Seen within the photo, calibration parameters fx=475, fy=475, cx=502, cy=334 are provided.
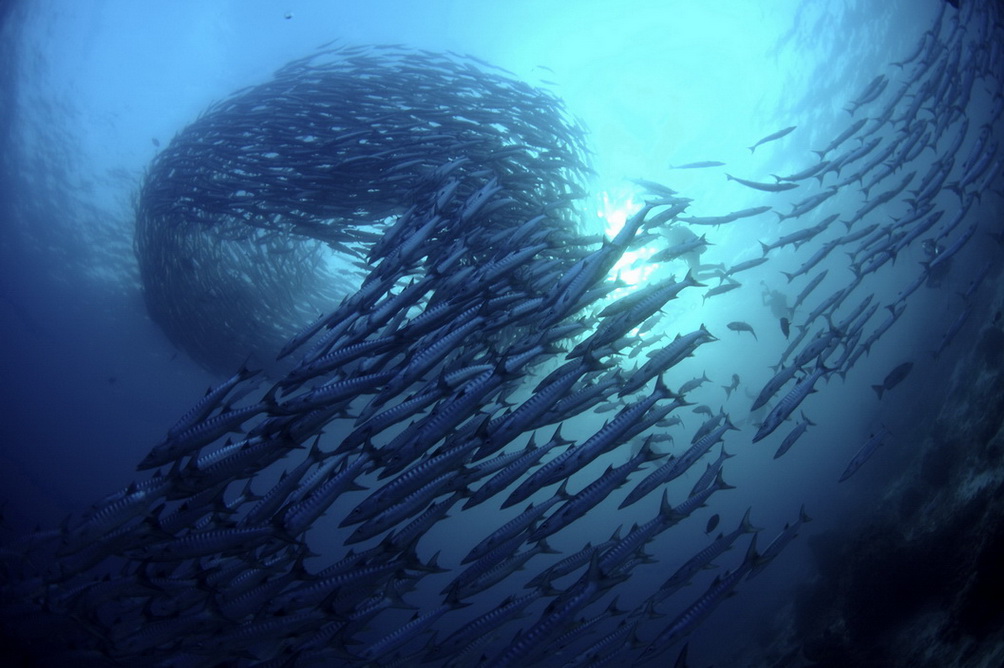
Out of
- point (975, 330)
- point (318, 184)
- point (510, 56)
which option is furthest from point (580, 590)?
point (975, 330)

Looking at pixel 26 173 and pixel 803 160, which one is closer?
pixel 26 173

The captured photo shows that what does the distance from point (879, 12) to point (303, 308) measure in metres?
20.2

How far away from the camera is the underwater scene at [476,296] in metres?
4.66

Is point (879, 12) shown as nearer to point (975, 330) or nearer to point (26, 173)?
point (975, 330)

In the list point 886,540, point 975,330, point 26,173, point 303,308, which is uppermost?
point 26,173

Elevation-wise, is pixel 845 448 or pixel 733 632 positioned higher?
pixel 845 448

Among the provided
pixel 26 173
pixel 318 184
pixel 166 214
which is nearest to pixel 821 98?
pixel 318 184

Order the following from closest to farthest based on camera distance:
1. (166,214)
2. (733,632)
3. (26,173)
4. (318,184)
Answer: (318,184), (166,214), (26,173), (733,632)

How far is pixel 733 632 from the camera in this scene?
25516 mm

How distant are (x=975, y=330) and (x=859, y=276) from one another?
17.7m

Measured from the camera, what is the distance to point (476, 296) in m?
4.84

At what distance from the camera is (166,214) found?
35.5 ft

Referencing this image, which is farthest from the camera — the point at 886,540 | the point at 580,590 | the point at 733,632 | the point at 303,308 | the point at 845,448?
the point at 845,448

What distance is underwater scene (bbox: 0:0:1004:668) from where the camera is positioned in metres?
4.66
